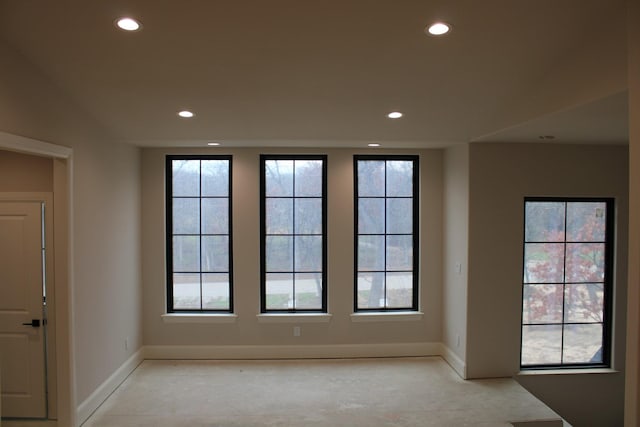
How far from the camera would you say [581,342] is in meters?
4.64

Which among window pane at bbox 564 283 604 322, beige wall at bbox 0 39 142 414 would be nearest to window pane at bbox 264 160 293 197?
beige wall at bbox 0 39 142 414

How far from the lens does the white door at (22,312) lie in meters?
3.48

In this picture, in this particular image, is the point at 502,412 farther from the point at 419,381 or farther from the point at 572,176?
the point at 572,176

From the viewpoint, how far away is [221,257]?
5.12 m

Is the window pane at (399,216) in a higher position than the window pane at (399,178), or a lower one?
lower

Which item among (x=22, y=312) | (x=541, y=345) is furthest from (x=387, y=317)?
(x=22, y=312)

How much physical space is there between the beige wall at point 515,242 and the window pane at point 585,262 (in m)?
0.16

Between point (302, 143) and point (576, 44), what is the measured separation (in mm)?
2696

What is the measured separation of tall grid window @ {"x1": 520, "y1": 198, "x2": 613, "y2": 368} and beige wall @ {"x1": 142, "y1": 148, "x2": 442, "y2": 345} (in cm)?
120

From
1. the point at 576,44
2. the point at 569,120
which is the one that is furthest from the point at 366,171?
the point at 576,44

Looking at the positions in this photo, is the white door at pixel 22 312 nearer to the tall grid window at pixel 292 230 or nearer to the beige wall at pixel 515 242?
the tall grid window at pixel 292 230

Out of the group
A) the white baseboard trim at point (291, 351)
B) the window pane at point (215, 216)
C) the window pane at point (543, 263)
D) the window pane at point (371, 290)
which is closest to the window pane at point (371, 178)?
the window pane at point (371, 290)

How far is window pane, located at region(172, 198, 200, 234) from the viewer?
16.8 feet

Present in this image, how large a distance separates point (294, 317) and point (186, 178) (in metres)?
2.14
